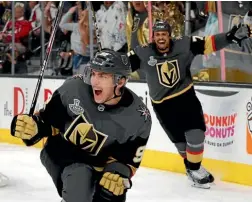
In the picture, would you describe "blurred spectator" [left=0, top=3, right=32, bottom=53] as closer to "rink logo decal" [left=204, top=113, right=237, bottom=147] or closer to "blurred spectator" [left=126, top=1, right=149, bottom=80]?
"blurred spectator" [left=126, top=1, right=149, bottom=80]

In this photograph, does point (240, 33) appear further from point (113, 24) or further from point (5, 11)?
point (5, 11)

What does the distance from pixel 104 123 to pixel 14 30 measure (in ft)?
14.5

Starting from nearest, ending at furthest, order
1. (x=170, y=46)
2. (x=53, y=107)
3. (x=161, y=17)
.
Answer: (x=53, y=107), (x=170, y=46), (x=161, y=17)

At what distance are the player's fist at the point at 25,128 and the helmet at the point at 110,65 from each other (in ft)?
0.87

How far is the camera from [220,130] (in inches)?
193

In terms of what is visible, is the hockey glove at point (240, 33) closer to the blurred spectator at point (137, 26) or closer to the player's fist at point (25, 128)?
the blurred spectator at point (137, 26)

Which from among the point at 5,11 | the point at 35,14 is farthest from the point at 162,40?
the point at 5,11

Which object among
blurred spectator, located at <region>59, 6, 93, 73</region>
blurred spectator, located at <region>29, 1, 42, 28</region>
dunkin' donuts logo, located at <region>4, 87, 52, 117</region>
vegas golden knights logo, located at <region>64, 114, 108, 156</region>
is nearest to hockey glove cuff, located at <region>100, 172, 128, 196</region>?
vegas golden knights logo, located at <region>64, 114, 108, 156</region>

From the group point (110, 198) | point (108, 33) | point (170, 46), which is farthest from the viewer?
point (108, 33)

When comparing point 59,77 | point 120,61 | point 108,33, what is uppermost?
point 120,61

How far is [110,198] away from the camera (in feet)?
8.27

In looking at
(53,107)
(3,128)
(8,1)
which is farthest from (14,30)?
(53,107)

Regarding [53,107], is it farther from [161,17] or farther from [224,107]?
[161,17]

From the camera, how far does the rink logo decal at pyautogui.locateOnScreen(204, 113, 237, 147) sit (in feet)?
15.8
